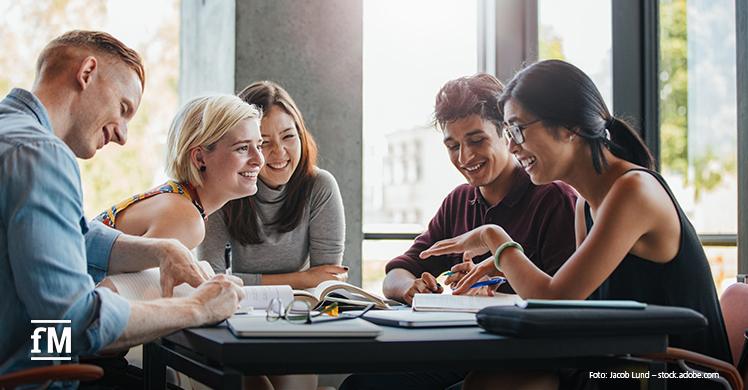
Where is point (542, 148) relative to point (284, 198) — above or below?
above

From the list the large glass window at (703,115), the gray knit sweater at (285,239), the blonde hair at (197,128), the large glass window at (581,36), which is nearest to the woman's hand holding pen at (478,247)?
the blonde hair at (197,128)

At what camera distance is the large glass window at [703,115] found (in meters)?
4.29

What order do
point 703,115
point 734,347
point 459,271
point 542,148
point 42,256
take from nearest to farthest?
point 42,256 → point 734,347 → point 542,148 → point 459,271 → point 703,115

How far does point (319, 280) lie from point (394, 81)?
1853mm

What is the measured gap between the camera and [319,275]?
3.27 meters

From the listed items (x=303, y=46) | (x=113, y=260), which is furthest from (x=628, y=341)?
(x=303, y=46)

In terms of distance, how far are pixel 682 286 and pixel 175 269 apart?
123cm

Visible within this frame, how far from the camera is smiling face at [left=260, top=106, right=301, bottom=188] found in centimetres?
329

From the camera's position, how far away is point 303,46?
416 cm

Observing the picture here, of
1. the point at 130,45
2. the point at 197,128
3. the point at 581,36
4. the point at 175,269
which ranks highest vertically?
the point at 581,36

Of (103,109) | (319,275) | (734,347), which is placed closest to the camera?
(103,109)

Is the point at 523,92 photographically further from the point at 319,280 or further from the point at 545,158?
the point at 319,280

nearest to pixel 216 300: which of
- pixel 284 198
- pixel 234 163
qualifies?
pixel 234 163

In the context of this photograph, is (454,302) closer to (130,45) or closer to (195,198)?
(195,198)
